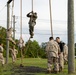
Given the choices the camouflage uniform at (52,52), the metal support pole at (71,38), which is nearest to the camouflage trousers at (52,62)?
the camouflage uniform at (52,52)

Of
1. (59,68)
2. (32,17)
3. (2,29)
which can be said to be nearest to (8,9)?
(32,17)

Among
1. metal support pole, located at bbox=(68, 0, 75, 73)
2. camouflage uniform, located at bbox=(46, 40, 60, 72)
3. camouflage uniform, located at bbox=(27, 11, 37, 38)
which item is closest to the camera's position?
metal support pole, located at bbox=(68, 0, 75, 73)

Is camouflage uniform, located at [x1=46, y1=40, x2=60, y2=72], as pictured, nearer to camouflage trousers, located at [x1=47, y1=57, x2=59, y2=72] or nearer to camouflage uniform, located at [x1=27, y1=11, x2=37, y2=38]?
camouflage trousers, located at [x1=47, y1=57, x2=59, y2=72]

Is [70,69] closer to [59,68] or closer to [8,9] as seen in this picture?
[59,68]

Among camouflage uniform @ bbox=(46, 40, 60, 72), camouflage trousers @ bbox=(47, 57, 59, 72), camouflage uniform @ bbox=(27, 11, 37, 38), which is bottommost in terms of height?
camouflage trousers @ bbox=(47, 57, 59, 72)

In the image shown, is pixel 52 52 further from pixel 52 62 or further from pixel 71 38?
pixel 71 38

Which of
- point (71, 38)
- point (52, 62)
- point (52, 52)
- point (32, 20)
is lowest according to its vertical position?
point (52, 62)

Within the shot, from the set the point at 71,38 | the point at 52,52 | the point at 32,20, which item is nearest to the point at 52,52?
the point at 52,52

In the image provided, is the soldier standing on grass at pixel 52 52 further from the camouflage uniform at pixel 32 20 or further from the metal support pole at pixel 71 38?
the camouflage uniform at pixel 32 20

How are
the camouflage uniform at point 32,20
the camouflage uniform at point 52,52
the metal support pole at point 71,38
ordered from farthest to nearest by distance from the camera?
the camouflage uniform at point 32,20
the camouflage uniform at point 52,52
the metal support pole at point 71,38

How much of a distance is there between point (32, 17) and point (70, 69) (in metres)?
3.94

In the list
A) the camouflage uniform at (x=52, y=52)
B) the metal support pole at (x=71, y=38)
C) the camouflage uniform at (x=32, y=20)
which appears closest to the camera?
the metal support pole at (x=71, y=38)

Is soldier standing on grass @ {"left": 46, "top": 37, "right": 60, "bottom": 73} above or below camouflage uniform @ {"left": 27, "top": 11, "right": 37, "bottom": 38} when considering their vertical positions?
below

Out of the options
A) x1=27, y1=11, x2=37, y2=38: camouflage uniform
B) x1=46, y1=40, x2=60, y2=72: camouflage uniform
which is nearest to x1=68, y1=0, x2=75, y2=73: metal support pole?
x1=46, y1=40, x2=60, y2=72: camouflage uniform
